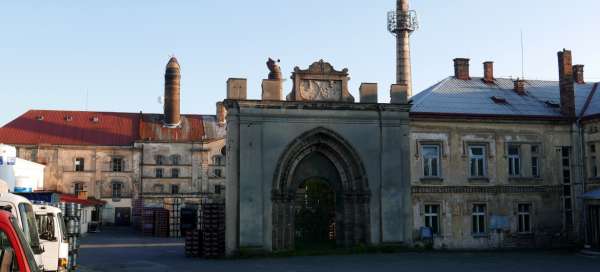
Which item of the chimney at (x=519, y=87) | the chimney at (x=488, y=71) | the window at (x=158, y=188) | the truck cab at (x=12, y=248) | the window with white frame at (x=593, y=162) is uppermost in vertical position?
the chimney at (x=488, y=71)

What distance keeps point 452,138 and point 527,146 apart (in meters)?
3.85

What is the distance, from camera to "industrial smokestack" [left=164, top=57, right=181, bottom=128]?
202 ft

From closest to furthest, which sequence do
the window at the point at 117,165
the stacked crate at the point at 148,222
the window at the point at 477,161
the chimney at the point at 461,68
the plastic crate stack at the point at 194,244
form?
the plastic crate stack at the point at 194,244
the window at the point at 477,161
the chimney at the point at 461,68
the stacked crate at the point at 148,222
the window at the point at 117,165

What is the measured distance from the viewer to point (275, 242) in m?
25.6

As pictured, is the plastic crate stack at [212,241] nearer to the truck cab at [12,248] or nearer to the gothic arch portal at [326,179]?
the gothic arch portal at [326,179]

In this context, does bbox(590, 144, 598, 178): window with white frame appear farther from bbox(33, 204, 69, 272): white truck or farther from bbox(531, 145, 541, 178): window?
bbox(33, 204, 69, 272): white truck

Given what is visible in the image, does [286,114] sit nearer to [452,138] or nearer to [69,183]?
[452,138]

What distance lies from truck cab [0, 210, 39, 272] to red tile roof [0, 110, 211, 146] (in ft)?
173

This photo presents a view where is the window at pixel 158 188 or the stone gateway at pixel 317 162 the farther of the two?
the window at pixel 158 188

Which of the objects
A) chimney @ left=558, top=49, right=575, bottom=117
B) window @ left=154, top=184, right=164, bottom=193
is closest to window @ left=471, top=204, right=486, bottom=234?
chimney @ left=558, top=49, right=575, bottom=117

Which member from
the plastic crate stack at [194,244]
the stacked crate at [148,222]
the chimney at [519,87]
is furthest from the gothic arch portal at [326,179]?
the stacked crate at [148,222]

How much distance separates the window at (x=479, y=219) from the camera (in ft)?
94.6

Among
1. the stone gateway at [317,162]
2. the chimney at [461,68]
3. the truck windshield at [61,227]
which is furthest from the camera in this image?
the chimney at [461,68]

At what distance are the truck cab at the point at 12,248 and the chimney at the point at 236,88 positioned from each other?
1792cm
